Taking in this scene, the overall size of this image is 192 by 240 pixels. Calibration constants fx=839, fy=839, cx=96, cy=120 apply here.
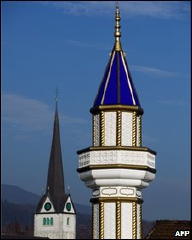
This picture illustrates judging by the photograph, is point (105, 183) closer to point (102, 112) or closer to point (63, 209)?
point (102, 112)

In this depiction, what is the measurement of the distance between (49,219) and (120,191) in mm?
65225

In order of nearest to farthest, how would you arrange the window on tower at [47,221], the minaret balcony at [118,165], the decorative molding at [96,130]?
the minaret balcony at [118,165]
the decorative molding at [96,130]
the window on tower at [47,221]

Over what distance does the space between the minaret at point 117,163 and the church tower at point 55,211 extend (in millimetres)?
56335

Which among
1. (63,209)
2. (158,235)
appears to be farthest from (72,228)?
(158,235)

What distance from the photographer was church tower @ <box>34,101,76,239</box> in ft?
229

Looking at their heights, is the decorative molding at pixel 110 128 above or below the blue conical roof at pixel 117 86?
below

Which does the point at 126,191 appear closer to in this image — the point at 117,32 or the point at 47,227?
the point at 117,32

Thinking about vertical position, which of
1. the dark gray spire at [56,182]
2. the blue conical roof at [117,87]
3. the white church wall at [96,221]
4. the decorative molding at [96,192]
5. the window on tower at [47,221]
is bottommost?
the white church wall at [96,221]

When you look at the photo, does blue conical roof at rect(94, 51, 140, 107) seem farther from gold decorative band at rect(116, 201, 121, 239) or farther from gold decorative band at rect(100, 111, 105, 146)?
gold decorative band at rect(116, 201, 121, 239)

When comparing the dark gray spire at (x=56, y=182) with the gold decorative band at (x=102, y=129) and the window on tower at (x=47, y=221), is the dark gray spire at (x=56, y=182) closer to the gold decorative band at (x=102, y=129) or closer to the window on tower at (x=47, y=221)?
the window on tower at (x=47, y=221)

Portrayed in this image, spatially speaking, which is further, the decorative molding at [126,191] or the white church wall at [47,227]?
the white church wall at [47,227]

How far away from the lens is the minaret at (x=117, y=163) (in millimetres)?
11078

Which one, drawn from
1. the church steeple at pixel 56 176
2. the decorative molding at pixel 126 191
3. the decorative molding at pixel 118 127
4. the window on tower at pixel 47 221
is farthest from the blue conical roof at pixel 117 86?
the window on tower at pixel 47 221

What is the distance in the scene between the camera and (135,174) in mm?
11094
